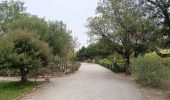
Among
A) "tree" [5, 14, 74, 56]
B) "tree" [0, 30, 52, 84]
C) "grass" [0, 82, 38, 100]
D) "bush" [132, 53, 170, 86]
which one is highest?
"tree" [5, 14, 74, 56]

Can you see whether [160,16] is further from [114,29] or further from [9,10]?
[9,10]

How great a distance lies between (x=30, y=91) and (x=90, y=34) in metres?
22.7

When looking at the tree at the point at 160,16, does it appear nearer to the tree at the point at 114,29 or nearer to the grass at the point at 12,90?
the grass at the point at 12,90

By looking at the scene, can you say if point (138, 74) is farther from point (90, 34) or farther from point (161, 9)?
point (90, 34)

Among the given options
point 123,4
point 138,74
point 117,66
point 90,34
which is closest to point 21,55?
point 138,74

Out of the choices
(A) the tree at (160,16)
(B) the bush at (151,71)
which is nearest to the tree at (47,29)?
(B) the bush at (151,71)

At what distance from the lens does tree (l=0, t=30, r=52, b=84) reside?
25156mm

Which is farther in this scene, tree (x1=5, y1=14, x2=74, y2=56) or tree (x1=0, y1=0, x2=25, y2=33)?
tree (x1=0, y1=0, x2=25, y2=33)

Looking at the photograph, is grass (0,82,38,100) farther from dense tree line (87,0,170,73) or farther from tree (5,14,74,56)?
tree (5,14,74,56)

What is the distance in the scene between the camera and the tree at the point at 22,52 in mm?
25156

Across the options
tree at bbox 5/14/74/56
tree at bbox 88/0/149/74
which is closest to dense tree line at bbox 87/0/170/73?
tree at bbox 88/0/149/74

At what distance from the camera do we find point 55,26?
41781 millimetres

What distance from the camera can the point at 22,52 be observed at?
86.2ft

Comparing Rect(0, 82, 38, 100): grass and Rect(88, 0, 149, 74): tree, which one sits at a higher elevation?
Rect(88, 0, 149, 74): tree
